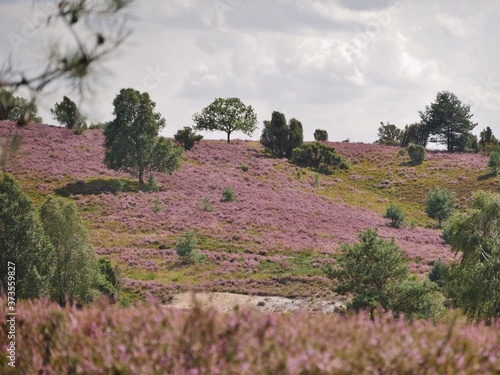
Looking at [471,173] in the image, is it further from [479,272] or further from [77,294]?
[77,294]

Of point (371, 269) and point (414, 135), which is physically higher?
point (414, 135)

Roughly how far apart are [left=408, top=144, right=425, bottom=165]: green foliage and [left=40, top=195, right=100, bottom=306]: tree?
6542 cm

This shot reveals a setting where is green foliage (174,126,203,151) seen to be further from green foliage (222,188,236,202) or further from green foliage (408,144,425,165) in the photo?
green foliage (408,144,425,165)

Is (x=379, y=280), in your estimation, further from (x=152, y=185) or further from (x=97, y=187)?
(x=97, y=187)

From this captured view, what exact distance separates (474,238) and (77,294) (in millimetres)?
18298

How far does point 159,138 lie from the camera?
204 ft

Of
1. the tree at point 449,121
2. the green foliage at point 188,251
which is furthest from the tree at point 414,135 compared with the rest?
the green foliage at point 188,251

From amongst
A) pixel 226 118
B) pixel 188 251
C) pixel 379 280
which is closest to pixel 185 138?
pixel 226 118

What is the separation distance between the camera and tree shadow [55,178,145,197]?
5394 centimetres

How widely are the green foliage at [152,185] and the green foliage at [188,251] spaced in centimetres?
1757

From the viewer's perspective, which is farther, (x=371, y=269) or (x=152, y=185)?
(x=152, y=185)

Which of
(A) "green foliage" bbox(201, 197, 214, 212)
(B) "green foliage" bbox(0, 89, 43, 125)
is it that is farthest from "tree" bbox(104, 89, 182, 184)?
(B) "green foliage" bbox(0, 89, 43, 125)

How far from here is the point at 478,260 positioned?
24656 millimetres

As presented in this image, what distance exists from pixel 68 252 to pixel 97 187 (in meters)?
32.7
